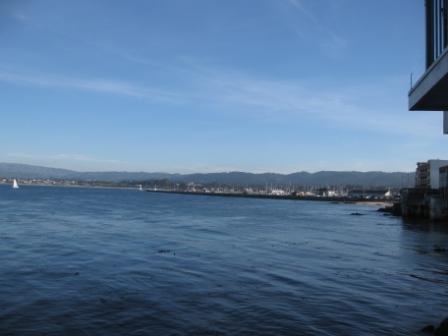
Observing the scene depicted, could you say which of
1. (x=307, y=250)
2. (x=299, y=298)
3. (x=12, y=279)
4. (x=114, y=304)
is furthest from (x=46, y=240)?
(x=299, y=298)

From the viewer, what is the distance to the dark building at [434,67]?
14.9 m

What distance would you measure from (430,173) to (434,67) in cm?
9901

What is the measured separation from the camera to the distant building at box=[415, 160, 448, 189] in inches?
3967

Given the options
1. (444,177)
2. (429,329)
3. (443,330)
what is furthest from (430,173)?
(443,330)

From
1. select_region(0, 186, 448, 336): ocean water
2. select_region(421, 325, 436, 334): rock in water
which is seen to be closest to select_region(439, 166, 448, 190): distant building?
select_region(0, 186, 448, 336): ocean water

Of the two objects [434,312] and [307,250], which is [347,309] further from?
[307,250]

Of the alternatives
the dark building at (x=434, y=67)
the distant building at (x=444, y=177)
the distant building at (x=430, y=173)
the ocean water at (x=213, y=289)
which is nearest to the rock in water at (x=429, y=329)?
the ocean water at (x=213, y=289)

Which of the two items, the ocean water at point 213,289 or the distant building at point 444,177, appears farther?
the distant building at point 444,177

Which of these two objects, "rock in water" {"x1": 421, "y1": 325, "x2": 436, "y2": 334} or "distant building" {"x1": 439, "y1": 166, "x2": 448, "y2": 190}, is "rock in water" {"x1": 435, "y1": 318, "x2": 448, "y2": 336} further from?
"distant building" {"x1": 439, "y1": 166, "x2": 448, "y2": 190}

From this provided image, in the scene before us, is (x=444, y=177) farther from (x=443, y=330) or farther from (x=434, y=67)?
(x=443, y=330)

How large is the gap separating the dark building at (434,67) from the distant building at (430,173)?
7866 cm

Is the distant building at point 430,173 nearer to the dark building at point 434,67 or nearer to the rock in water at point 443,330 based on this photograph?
the dark building at point 434,67

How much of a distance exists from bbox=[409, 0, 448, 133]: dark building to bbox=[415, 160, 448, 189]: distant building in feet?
258

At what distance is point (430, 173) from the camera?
106875mm
